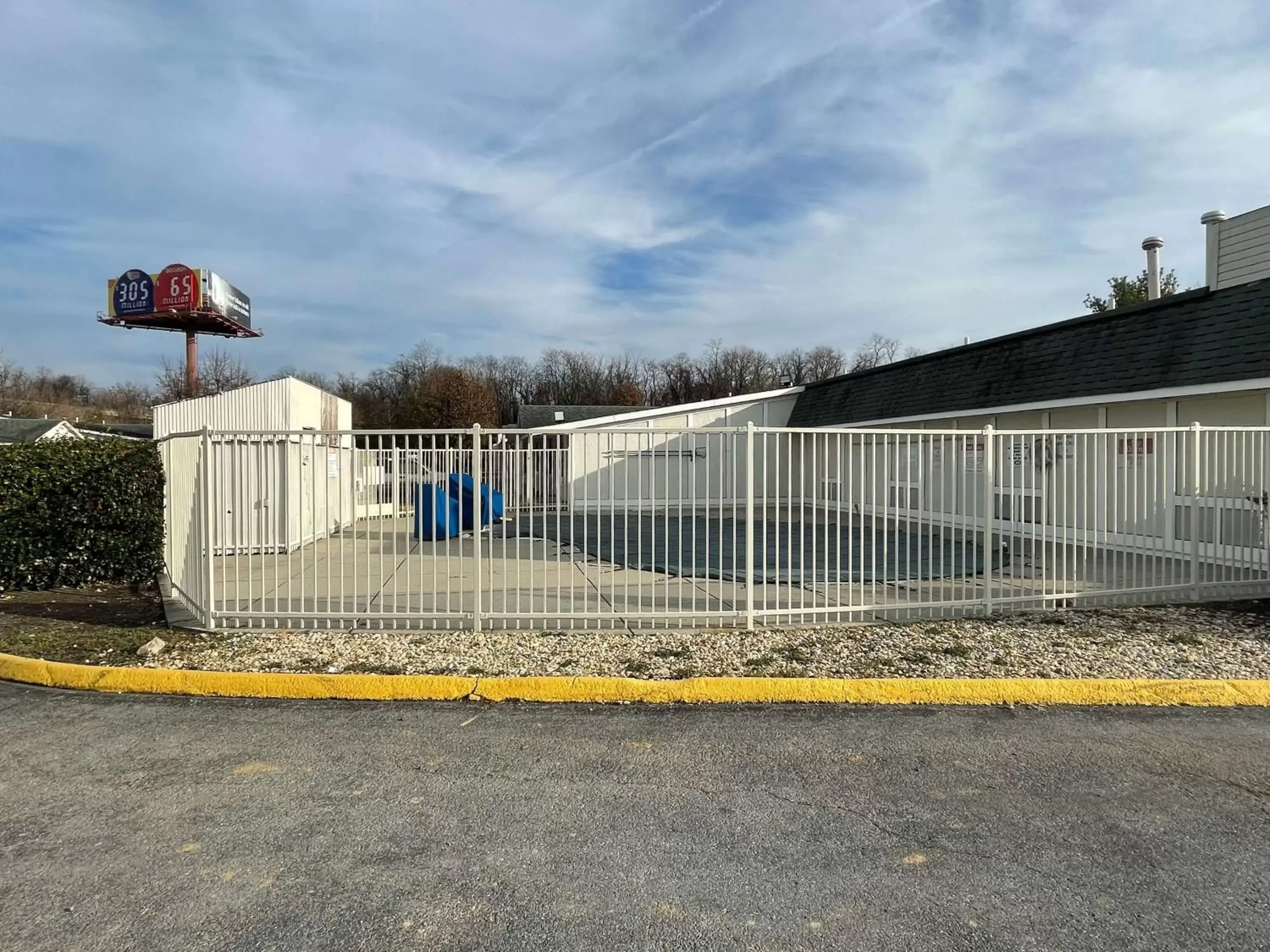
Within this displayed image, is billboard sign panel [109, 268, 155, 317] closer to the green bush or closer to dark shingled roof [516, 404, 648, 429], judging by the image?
dark shingled roof [516, 404, 648, 429]

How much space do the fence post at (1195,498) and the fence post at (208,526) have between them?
961 cm

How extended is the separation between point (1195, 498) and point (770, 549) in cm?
621

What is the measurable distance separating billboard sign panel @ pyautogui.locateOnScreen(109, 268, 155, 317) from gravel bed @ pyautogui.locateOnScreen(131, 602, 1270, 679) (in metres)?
49.6

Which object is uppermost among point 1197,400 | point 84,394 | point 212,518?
point 84,394

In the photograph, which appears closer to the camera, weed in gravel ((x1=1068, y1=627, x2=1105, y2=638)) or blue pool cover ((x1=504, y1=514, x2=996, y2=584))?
weed in gravel ((x1=1068, y1=627, x2=1105, y2=638))

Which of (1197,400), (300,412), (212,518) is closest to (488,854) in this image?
(212,518)

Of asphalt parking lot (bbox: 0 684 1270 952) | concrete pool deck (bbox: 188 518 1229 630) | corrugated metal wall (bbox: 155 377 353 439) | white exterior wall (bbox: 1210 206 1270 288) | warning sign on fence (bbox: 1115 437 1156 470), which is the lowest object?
asphalt parking lot (bbox: 0 684 1270 952)

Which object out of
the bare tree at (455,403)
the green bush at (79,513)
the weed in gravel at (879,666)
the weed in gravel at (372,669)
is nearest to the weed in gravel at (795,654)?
the weed in gravel at (879,666)

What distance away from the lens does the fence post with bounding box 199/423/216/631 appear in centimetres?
657

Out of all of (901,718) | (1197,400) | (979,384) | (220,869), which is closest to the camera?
(220,869)

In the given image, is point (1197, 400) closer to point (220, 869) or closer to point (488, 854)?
point (488, 854)

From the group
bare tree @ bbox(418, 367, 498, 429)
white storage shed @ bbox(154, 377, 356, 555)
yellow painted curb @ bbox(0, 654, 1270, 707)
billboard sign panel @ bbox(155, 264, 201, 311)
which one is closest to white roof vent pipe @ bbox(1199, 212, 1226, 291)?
yellow painted curb @ bbox(0, 654, 1270, 707)

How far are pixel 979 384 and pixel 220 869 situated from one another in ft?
46.8

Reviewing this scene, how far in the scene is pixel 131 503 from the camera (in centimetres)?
931
